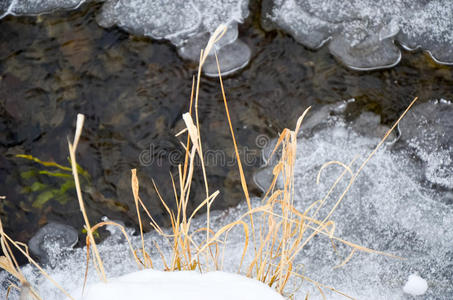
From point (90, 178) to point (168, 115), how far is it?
0.51 meters

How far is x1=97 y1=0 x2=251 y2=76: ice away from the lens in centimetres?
233

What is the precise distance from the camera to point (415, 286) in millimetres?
1827

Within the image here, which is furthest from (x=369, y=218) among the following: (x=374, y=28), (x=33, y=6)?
(x=33, y=6)

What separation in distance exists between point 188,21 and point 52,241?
1327mm

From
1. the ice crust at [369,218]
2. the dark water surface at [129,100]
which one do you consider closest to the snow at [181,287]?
the ice crust at [369,218]

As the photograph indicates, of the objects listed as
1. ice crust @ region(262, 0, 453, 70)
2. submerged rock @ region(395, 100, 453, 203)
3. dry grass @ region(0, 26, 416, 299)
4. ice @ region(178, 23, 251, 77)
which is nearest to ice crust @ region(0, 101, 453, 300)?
submerged rock @ region(395, 100, 453, 203)

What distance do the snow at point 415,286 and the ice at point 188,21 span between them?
1315mm

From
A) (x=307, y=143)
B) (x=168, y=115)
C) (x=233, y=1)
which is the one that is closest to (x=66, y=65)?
(x=168, y=115)

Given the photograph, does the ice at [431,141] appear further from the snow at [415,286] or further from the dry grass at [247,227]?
the dry grass at [247,227]

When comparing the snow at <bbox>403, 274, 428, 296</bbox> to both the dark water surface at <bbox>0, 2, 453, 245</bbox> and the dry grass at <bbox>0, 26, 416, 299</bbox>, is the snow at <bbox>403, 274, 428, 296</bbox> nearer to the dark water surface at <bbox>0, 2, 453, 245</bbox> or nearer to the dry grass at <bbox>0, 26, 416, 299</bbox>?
the dry grass at <bbox>0, 26, 416, 299</bbox>

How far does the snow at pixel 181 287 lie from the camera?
4.38ft

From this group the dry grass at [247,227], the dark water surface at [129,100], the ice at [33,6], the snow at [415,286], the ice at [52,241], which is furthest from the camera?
the ice at [33,6]

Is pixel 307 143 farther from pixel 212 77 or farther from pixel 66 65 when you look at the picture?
pixel 66 65

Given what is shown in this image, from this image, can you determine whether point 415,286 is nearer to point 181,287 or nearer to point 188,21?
point 181,287
